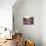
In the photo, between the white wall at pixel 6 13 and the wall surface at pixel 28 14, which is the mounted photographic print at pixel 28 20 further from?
the white wall at pixel 6 13

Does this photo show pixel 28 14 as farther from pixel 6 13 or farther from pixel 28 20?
pixel 6 13

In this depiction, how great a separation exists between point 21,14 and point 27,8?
1.26ft

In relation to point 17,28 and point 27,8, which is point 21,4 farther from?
point 17,28

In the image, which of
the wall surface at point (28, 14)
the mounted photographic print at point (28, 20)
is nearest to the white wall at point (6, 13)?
the wall surface at point (28, 14)

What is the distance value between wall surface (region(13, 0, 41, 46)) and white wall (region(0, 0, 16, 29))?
1.17m

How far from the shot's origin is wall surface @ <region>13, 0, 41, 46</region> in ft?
17.4

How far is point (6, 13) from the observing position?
13.5 ft

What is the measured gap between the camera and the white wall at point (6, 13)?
4.06 metres

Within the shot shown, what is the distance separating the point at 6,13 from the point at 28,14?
1.47 metres

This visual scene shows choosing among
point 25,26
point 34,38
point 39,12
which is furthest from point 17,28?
point 39,12

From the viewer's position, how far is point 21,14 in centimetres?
535

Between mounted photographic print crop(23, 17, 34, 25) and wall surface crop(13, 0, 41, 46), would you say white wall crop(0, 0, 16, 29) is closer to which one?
wall surface crop(13, 0, 41, 46)

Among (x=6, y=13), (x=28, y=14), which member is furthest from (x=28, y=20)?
(x=6, y=13)

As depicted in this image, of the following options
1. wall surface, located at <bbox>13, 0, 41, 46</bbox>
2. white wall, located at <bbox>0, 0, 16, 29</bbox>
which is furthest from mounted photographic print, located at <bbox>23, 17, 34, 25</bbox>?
white wall, located at <bbox>0, 0, 16, 29</bbox>
